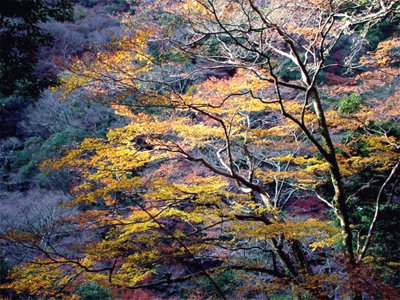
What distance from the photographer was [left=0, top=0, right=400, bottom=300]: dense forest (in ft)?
14.8

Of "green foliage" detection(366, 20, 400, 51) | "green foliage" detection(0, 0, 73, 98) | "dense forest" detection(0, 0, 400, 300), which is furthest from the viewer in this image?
"green foliage" detection(366, 20, 400, 51)

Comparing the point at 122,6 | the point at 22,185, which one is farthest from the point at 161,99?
the point at 122,6

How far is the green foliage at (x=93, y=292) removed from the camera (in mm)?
8547

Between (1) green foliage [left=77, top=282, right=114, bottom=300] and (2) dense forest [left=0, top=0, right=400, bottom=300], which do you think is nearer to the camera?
(2) dense forest [left=0, top=0, right=400, bottom=300]

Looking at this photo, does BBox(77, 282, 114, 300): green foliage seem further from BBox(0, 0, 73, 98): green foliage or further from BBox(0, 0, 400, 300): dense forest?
BBox(0, 0, 73, 98): green foliage

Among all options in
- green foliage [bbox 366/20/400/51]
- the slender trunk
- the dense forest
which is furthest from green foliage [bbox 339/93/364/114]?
green foliage [bbox 366/20/400/51]

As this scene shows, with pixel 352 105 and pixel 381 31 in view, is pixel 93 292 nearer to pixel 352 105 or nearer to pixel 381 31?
pixel 352 105

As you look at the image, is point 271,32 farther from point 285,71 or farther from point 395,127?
point 285,71

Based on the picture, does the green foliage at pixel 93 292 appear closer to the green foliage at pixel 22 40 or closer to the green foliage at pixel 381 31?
the green foliage at pixel 22 40

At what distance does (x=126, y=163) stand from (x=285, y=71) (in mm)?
11400

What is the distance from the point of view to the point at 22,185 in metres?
14.7

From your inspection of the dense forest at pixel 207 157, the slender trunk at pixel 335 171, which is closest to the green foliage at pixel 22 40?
the dense forest at pixel 207 157

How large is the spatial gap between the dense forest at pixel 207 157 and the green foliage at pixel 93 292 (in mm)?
52

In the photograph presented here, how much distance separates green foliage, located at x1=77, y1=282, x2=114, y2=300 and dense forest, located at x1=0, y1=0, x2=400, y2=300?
0.17 feet
